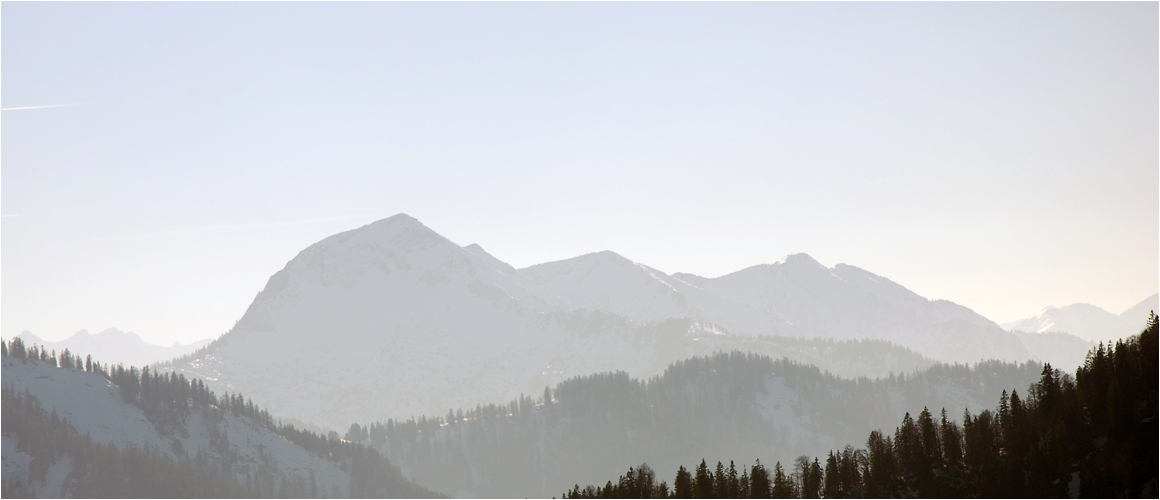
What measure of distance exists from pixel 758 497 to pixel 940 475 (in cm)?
3597

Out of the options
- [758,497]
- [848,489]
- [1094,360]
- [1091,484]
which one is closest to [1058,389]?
[1094,360]

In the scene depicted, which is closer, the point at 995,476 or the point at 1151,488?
the point at 1151,488

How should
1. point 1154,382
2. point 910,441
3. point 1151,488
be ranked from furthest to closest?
point 910,441
point 1154,382
point 1151,488

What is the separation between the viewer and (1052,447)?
544 feet

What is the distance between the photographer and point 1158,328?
17312cm

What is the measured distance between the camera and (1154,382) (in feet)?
538

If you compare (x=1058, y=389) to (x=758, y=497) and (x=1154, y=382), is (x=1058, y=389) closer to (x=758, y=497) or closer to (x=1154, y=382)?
(x=1154, y=382)

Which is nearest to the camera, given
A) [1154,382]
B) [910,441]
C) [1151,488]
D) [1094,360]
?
[1151,488]

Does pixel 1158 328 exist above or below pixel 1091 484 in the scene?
above

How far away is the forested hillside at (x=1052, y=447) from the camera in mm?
155750

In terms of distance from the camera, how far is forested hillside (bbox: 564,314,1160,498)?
156m

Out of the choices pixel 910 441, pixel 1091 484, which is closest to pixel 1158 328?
pixel 1091 484

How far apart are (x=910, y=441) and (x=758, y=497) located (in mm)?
32061

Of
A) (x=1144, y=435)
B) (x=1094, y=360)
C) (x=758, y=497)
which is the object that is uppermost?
(x=1094, y=360)
